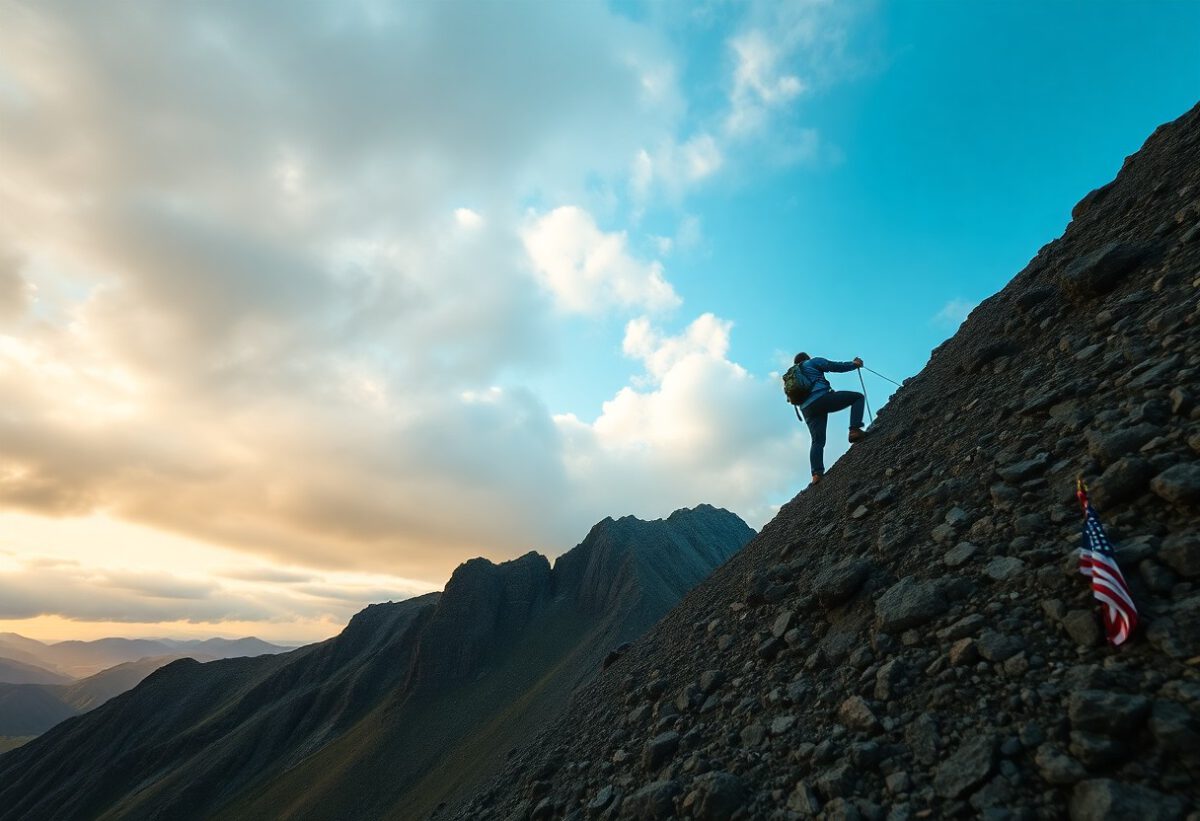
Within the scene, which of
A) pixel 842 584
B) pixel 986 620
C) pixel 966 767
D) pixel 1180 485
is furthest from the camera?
pixel 842 584

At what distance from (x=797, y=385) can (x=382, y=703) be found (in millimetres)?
50398

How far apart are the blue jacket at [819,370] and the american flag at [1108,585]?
10.6 m

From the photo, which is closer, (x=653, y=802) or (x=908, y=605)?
(x=908, y=605)

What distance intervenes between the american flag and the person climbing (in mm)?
10488

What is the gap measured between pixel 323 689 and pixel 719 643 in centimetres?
5915

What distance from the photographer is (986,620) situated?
5902mm

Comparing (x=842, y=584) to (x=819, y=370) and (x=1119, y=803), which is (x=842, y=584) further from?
(x=819, y=370)

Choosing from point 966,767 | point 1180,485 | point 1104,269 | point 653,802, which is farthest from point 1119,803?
point 1104,269

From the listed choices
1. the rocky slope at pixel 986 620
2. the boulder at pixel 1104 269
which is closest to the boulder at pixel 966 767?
the rocky slope at pixel 986 620

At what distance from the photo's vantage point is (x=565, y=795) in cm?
967

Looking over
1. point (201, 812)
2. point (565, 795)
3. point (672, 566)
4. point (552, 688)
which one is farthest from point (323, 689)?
point (565, 795)

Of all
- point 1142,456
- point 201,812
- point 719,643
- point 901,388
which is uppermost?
point 901,388

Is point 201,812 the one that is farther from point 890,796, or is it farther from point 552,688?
point 890,796

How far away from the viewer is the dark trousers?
15.9 meters
